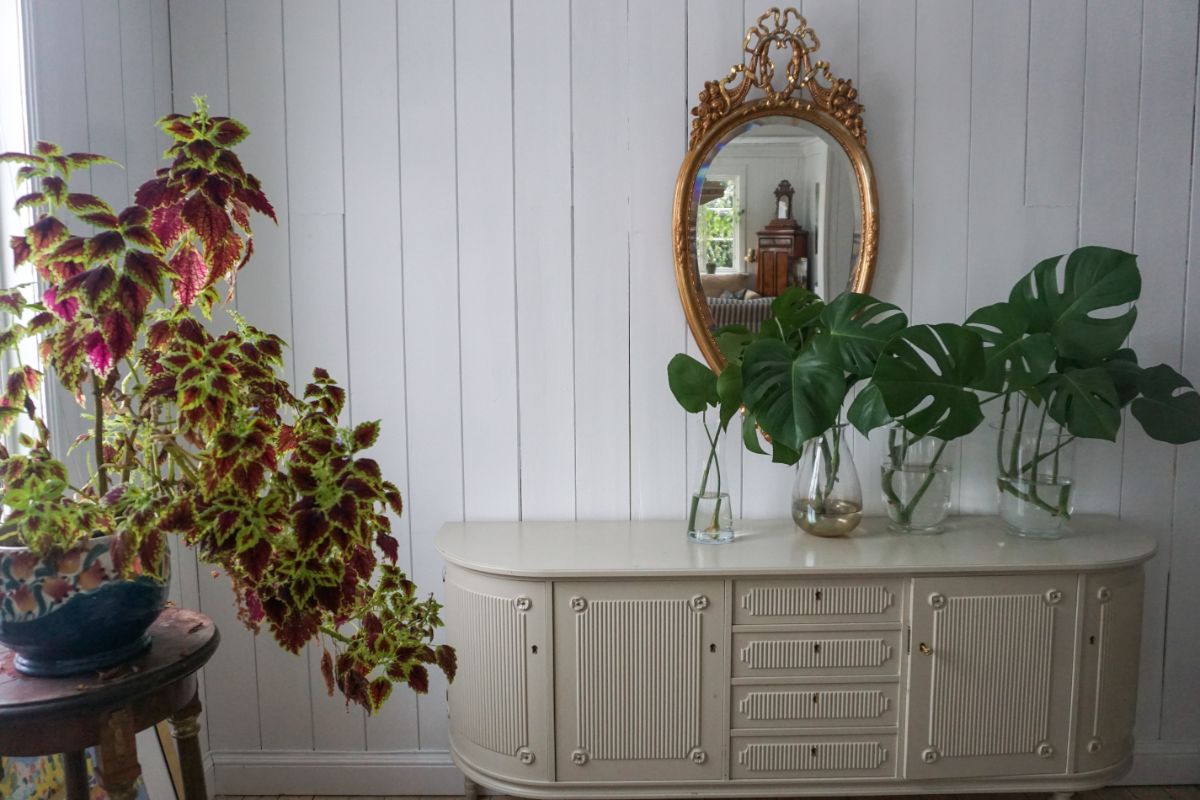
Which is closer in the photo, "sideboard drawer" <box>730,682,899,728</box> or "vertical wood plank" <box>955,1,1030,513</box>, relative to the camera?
"sideboard drawer" <box>730,682,899,728</box>

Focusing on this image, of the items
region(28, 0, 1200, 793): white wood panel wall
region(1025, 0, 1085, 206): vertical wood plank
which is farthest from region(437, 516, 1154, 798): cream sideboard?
region(1025, 0, 1085, 206): vertical wood plank

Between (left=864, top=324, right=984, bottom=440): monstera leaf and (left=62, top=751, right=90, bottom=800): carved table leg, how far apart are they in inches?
Answer: 61.1

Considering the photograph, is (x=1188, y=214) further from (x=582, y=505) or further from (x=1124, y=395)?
(x=582, y=505)

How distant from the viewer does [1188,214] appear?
2.43 metres

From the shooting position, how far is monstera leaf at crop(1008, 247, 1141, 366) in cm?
211

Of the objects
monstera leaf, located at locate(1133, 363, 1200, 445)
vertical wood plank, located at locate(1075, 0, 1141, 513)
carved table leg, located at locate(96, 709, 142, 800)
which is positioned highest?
vertical wood plank, located at locate(1075, 0, 1141, 513)

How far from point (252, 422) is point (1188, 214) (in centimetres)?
236

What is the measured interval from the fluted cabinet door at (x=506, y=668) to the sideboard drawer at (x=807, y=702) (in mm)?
444

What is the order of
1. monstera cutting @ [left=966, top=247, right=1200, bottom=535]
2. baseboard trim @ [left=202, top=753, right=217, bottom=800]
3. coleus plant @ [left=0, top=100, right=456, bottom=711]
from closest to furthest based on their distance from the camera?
1. coleus plant @ [left=0, top=100, right=456, bottom=711]
2. monstera cutting @ [left=966, top=247, right=1200, bottom=535]
3. baseboard trim @ [left=202, top=753, right=217, bottom=800]

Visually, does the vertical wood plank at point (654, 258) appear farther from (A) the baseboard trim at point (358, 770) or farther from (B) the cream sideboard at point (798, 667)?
(A) the baseboard trim at point (358, 770)

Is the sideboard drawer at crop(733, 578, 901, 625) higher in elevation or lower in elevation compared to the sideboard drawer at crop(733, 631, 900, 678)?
higher

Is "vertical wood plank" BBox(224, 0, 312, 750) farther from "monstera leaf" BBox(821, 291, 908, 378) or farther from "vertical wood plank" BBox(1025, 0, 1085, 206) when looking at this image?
"vertical wood plank" BBox(1025, 0, 1085, 206)

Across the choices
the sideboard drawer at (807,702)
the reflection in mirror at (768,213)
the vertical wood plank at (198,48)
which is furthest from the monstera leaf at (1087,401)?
the vertical wood plank at (198,48)

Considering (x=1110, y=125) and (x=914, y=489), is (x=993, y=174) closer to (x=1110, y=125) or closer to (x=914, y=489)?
(x=1110, y=125)
